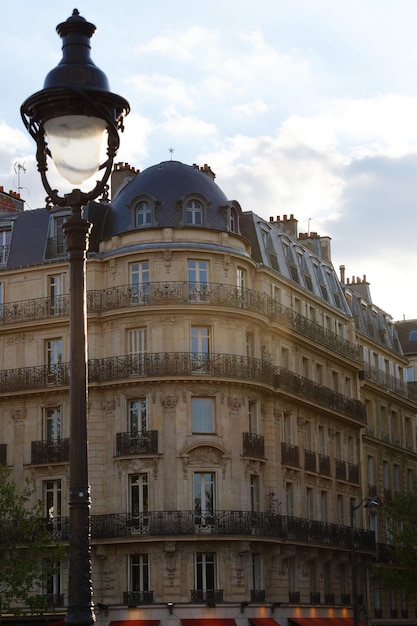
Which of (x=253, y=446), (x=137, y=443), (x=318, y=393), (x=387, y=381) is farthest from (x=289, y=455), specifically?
(x=387, y=381)

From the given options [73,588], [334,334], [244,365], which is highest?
[334,334]

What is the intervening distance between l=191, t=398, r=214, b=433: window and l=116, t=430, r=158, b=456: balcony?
1601mm

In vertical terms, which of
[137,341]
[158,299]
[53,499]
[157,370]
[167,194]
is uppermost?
[167,194]

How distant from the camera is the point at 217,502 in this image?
45.6m

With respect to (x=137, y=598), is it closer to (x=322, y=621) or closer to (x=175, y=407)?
(x=175, y=407)

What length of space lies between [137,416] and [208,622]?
7887mm

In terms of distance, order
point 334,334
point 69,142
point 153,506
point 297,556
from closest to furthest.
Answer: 1. point 69,142
2. point 153,506
3. point 297,556
4. point 334,334

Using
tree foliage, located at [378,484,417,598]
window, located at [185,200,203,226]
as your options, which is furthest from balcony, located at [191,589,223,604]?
window, located at [185,200,203,226]

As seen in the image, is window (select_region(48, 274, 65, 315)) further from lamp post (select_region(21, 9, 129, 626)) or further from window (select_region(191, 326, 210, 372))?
lamp post (select_region(21, 9, 129, 626))

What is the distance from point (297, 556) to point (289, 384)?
7.00 meters

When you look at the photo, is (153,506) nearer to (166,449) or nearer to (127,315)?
(166,449)

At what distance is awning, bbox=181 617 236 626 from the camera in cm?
4397

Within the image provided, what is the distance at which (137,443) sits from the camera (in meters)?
45.9

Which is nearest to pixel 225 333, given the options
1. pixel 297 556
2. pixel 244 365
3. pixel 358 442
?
pixel 244 365
